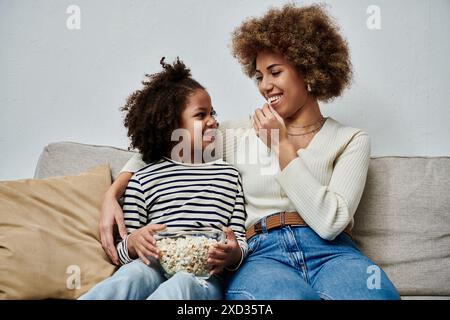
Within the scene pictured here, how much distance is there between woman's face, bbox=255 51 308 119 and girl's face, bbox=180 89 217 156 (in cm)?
19

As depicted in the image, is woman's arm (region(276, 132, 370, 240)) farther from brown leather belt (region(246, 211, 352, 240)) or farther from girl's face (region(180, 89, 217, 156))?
girl's face (region(180, 89, 217, 156))

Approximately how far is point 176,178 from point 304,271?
0.45 metres

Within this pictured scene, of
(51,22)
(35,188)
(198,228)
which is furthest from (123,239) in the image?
(51,22)

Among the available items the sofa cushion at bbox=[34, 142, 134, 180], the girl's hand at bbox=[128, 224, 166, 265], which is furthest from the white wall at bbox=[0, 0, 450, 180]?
the girl's hand at bbox=[128, 224, 166, 265]

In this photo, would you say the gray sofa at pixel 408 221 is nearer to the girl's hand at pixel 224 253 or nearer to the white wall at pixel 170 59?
the white wall at pixel 170 59

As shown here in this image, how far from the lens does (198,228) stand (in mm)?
1324

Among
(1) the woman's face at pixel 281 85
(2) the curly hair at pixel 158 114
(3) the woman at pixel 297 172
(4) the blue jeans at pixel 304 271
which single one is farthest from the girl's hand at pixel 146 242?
(1) the woman's face at pixel 281 85

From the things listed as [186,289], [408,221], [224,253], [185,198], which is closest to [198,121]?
[185,198]

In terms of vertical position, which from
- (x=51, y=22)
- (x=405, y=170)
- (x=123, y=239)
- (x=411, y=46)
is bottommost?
(x=123, y=239)

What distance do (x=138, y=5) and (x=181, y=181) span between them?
2.84 feet

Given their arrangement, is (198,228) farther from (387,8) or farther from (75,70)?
(387,8)

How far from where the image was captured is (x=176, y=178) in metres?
1.40

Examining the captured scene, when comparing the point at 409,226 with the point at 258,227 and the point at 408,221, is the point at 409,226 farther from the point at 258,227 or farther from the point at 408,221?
the point at 258,227

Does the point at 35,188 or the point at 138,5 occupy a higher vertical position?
the point at 138,5
